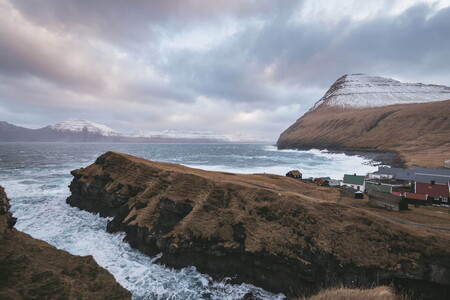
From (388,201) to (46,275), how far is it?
34375mm

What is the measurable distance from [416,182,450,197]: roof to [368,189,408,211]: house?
1274cm

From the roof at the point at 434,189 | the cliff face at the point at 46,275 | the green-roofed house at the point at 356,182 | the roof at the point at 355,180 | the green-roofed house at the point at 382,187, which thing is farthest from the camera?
the roof at the point at 355,180

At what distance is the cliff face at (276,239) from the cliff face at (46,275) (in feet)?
39.8

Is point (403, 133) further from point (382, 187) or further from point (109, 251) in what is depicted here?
point (109, 251)

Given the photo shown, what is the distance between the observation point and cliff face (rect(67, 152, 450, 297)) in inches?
675

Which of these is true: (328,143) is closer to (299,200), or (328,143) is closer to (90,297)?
(299,200)

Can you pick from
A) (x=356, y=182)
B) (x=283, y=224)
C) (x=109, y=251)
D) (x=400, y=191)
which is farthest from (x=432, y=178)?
(x=109, y=251)

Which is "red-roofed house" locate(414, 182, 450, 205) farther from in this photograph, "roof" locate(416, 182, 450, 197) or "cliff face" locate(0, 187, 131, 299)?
"cliff face" locate(0, 187, 131, 299)

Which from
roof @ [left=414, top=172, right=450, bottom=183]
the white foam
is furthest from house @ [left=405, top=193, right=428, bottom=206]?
the white foam

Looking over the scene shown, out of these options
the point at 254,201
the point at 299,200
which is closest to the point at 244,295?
the point at 254,201

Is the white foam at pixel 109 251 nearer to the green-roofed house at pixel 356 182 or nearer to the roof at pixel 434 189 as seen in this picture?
the roof at pixel 434 189

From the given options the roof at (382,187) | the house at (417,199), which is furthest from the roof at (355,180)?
the house at (417,199)

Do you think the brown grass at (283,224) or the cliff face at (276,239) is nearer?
the cliff face at (276,239)

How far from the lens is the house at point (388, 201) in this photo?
26891mm
